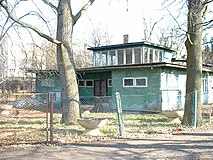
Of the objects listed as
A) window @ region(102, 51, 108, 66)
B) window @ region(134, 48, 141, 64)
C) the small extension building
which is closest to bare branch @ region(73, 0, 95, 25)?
the small extension building

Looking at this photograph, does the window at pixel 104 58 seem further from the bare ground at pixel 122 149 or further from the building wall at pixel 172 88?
the bare ground at pixel 122 149

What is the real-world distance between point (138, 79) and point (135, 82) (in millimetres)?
362

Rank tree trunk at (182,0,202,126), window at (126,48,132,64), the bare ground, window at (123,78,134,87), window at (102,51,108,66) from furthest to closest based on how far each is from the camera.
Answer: window at (102,51,108,66), window at (126,48,132,64), window at (123,78,134,87), tree trunk at (182,0,202,126), the bare ground

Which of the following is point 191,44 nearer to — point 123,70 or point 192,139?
point 192,139

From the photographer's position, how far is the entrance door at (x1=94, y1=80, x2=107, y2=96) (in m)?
27.0

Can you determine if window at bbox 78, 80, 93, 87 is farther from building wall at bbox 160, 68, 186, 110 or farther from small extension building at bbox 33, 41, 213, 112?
building wall at bbox 160, 68, 186, 110

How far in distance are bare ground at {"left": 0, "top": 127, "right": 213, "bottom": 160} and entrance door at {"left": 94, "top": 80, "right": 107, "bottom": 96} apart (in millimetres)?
17211

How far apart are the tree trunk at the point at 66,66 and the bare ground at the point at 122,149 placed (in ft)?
12.8

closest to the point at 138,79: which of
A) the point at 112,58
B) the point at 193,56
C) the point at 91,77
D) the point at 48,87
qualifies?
the point at 91,77

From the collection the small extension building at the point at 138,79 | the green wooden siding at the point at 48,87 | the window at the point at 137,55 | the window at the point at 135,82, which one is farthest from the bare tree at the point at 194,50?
the green wooden siding at the point at 48,87

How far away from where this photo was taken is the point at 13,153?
24.7 ft

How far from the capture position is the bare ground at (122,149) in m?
7.16

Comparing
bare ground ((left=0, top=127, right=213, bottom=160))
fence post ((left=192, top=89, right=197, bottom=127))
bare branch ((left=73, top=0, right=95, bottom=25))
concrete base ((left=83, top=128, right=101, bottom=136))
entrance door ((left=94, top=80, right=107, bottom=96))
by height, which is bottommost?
bare ground ((left=0, top=127, right=213, bottom=160))

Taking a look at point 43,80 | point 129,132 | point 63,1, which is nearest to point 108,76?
point 43,80
